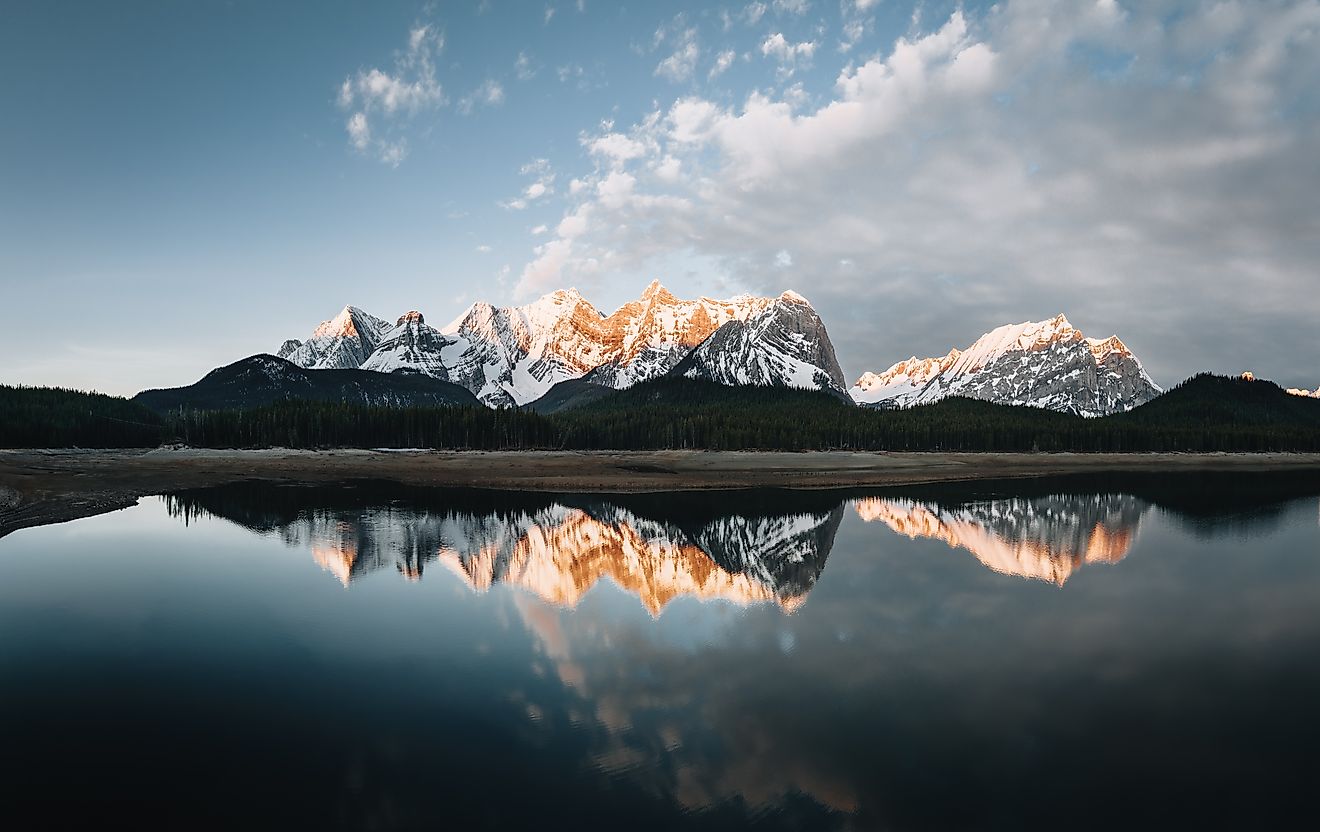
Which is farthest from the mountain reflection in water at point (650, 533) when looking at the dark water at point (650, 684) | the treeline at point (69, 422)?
the treeline at point (69, 422)

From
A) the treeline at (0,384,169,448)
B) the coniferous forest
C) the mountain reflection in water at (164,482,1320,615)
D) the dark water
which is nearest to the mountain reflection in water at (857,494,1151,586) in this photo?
the mountain reflection in water at (164,482,1320,615)

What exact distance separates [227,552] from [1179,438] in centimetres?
18054

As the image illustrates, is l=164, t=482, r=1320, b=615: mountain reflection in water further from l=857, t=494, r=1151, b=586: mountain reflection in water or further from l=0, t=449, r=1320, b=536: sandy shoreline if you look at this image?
l=0, t=449, r=1320, b=536: sandy shoreline

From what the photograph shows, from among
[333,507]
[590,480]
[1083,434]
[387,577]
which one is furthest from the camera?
[1083,434]

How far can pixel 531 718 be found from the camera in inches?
573

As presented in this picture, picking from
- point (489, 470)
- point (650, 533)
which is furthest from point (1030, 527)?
point (489, 470)

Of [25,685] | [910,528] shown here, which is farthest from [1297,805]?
[910,528]

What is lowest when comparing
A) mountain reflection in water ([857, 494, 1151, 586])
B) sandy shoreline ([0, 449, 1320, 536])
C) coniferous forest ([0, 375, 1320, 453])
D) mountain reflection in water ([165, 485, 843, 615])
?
mountain reflection in water ([857, 494, 1151, 586])

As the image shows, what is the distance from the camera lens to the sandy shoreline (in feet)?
197

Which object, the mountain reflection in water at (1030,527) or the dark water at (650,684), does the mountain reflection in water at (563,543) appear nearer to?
the dark water at (650,684)

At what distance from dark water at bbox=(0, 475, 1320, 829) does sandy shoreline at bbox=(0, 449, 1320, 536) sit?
1145 inches

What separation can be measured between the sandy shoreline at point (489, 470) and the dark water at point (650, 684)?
2908 centimetres

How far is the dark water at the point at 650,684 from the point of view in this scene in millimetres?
11562

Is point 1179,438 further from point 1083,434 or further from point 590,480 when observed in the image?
point 590,480
